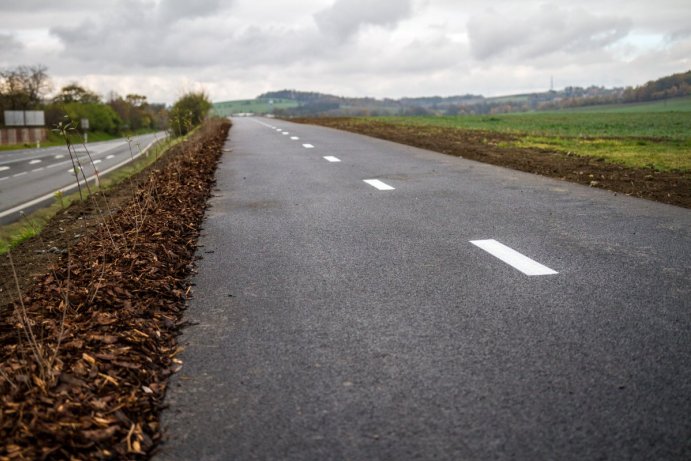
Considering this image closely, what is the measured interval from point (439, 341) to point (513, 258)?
2.18m

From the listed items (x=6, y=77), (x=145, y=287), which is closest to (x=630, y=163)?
(x=145, y=287)

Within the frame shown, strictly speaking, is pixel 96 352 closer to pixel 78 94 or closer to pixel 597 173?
pixel 597 173

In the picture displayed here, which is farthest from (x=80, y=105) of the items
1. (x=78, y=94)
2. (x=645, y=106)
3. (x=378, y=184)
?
(x=378, y=184)

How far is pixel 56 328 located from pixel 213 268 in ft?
6.18

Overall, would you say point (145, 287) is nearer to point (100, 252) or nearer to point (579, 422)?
point (100, 252)

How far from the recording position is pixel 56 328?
3930 mm

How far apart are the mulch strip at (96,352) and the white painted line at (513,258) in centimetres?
270

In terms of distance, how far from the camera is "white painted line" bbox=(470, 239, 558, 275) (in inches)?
205

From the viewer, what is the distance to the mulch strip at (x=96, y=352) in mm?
2662

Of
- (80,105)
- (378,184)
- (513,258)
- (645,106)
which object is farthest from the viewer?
(80,105)

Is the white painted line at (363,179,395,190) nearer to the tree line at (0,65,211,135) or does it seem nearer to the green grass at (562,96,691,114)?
the tree line at (0,65,211,135)

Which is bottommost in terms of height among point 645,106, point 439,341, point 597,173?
point 439,341

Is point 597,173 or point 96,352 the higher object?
point 597,173

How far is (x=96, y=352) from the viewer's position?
11.6 ft
